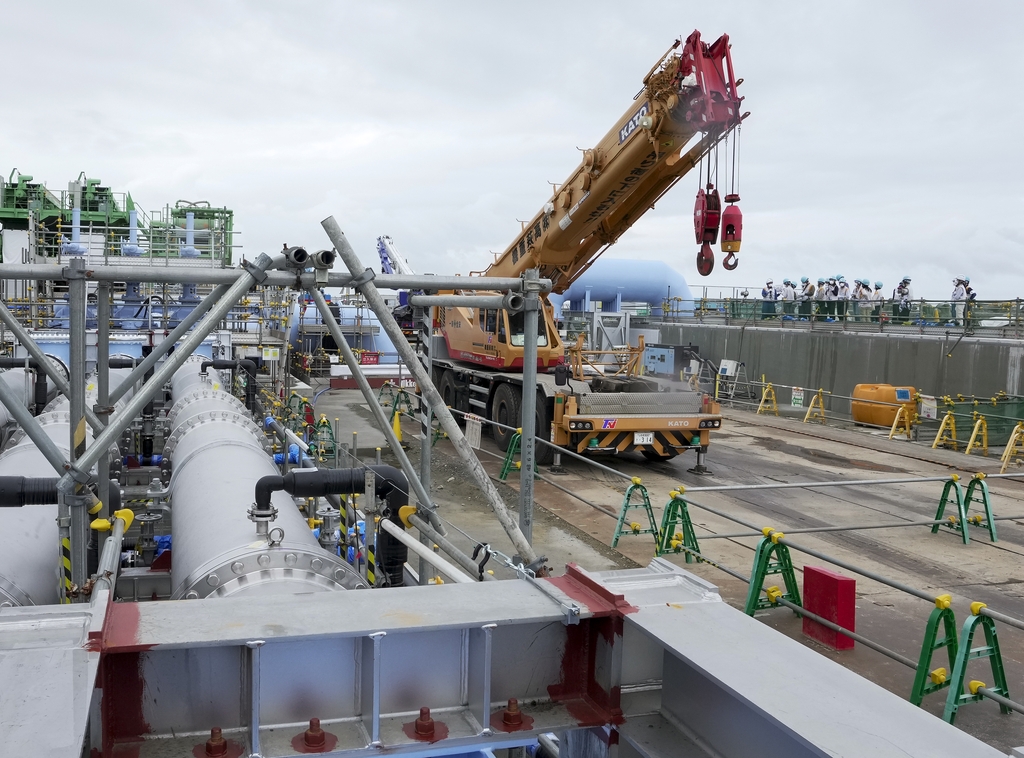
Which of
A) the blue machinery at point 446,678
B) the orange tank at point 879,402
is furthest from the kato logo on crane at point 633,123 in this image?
the orange tank at point 879,402

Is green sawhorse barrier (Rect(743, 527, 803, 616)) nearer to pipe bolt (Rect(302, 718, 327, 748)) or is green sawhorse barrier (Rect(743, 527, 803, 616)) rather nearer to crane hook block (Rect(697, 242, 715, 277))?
crane hook block (Rect(697, 242, 715, 277))

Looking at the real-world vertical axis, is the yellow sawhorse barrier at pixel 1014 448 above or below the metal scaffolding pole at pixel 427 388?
below

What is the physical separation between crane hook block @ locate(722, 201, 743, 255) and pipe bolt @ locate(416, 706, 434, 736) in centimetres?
970

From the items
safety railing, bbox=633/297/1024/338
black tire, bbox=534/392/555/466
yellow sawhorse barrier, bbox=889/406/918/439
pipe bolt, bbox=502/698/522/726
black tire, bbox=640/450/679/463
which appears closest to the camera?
pipe bolt, bbox=502/698/522/726

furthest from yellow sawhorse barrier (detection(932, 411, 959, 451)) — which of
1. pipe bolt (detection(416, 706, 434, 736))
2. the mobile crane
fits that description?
pipe bolt (detection(416, 706, 434, 736))

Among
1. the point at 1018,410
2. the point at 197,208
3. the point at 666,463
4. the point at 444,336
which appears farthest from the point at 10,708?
the point at 197,208

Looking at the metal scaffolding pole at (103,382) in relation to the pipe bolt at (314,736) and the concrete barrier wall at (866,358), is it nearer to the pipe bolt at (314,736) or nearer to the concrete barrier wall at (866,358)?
the pipe bolt at (314,736)

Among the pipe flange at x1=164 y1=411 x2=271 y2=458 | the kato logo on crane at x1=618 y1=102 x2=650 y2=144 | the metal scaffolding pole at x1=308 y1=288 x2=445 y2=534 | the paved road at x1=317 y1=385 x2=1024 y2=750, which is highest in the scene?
the kato logo on crane at x1=618 y1=102 x2=650 y2=144

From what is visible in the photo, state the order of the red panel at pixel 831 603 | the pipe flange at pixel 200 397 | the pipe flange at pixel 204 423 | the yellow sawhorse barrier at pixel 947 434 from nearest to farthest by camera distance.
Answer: the red panel at pixel 831 603 → the pipe flange at pixel 204 423 → the pipe flange at pixel 200 397 → the yellow sawhorse barrier at pixel 947 434

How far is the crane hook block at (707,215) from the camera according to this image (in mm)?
12148

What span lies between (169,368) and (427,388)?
1473 mm

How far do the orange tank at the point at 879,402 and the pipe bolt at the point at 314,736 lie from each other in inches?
823

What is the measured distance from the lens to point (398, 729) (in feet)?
10.2

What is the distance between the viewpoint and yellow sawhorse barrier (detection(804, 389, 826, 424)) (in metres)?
23.5
